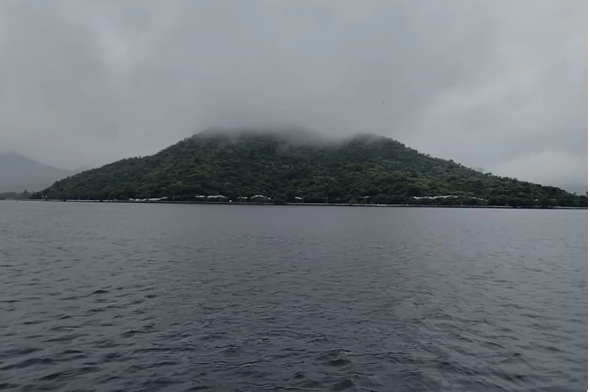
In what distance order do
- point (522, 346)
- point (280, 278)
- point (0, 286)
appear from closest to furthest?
point (522, 346) → point (0, 286) → point (280, 278)

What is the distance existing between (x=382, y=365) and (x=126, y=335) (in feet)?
37.0

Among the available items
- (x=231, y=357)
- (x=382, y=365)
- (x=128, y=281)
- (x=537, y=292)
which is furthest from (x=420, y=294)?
(x=128, y=281)

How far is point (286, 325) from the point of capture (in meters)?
20.8

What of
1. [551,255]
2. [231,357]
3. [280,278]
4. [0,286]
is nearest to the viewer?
[231,357]

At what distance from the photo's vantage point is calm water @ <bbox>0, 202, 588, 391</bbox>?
50.4 ft

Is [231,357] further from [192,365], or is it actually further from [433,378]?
[433,378]

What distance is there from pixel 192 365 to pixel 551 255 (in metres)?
49.5

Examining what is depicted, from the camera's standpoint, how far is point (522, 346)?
19.1 meters

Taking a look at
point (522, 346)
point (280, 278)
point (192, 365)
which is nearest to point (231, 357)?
point (192, 365)

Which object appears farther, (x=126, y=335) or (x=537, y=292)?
(x=537, y=292)

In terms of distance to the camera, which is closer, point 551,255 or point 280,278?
point 280,278

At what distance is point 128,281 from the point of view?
30422 mm

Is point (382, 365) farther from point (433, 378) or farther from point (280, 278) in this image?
point (280, 278)

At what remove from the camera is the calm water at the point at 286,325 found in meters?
15.4
